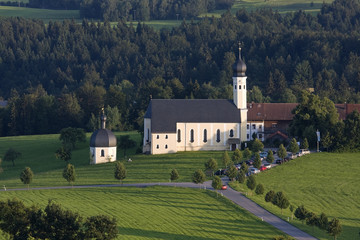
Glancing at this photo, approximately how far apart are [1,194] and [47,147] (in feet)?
139

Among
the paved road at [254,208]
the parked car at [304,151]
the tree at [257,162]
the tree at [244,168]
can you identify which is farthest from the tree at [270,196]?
the parked car at [304,151]

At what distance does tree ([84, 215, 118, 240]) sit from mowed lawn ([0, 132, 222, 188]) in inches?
1156

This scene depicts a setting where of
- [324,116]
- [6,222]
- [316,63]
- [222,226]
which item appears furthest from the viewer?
[316,63]

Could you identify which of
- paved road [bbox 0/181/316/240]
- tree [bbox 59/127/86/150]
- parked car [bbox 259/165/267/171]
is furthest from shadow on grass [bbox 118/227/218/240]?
tree [bbox 59/127/86/150]

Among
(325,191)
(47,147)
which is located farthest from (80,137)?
(325,191)

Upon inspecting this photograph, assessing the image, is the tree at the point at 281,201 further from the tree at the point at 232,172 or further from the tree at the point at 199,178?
the tree at the point at 232,172

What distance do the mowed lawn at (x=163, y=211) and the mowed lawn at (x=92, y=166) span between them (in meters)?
7.10

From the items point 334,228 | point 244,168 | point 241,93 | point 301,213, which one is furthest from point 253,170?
point 334,228

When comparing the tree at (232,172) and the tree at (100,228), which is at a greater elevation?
the tree at (232,172)

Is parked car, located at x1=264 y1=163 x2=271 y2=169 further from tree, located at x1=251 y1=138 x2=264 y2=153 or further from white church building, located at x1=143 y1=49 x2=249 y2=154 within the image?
white church building, located at x1=143 y1=49 x2=249 y2=154

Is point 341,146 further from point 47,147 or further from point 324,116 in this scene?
point 47,147

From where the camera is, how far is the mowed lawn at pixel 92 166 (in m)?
104

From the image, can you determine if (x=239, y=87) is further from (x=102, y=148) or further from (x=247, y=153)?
(x=102, y=148)

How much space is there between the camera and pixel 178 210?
3435 inches
